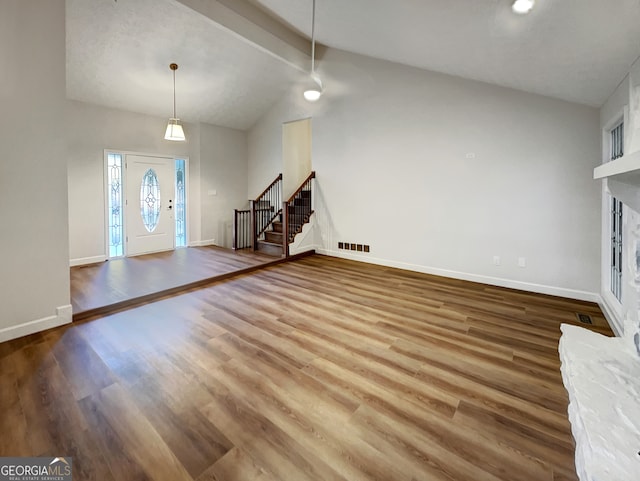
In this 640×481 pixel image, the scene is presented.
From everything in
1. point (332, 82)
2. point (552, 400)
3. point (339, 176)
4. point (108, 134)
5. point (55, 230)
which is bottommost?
point (552, 400)

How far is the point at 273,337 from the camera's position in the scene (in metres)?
2.88

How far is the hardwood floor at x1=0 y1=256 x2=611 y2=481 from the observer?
156 cm

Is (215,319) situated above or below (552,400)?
above

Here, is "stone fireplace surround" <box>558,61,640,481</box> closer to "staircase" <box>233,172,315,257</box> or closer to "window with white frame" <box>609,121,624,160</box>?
"window with white frame" <box>609,121,624,160</box>

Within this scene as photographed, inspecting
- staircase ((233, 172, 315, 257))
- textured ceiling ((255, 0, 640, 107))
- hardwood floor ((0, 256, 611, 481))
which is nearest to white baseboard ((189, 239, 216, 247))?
staircase ((233, 172, 315, 257))

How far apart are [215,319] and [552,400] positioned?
2.96 metres

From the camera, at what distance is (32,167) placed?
2822 mm

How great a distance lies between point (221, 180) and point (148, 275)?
3.50 metres

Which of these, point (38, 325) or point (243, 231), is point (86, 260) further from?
point (243, 231)

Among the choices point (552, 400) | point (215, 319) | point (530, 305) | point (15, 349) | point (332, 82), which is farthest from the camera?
point (332, 82)

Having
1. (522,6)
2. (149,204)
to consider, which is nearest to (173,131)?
(149,204)

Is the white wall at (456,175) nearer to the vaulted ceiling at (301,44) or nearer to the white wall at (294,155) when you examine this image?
the vaulted ceiling at (301,44)

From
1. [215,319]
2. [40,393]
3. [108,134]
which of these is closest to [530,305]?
[215,319]

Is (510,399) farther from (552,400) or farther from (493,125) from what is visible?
(493,125)
